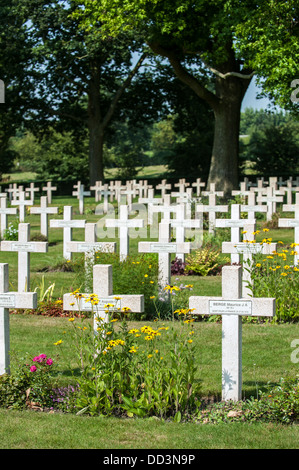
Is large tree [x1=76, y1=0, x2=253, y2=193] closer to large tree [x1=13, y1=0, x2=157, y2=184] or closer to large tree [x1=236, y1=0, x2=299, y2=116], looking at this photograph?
large tree [x1=236, y1=0, x2=299, y2=116]

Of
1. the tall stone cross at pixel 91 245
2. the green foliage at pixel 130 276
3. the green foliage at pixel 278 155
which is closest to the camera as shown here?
the green foliage at pixel 130 276

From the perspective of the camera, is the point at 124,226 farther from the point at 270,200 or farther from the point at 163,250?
the point at 270,200

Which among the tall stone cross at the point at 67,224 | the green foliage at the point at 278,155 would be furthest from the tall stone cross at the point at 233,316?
the green foliage at the point at 278,155

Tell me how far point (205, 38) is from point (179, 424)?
73.2ft

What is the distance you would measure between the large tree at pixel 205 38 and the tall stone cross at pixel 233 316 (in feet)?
60.3

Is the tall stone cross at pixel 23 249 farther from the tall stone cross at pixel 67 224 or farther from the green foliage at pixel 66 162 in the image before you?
the green foliage at pixel 66 162

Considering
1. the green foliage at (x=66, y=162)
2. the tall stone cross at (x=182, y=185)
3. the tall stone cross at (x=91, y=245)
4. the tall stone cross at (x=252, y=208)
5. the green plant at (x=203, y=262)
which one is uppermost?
the green foliage at (x=66, y=162)

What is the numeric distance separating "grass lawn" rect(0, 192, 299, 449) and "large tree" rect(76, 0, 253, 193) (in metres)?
16.4

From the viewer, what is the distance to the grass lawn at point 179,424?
4.97 metres

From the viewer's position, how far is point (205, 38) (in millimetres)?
25938

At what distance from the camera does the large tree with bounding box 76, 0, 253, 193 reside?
80.0ft
